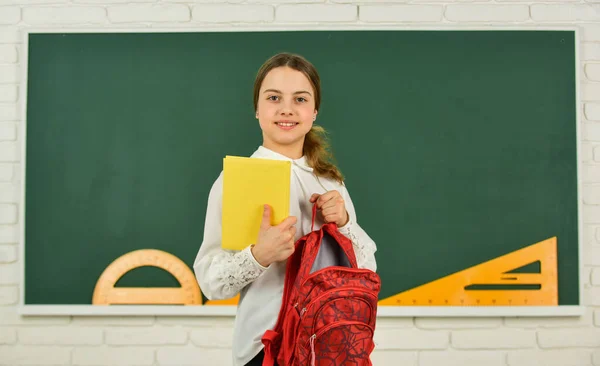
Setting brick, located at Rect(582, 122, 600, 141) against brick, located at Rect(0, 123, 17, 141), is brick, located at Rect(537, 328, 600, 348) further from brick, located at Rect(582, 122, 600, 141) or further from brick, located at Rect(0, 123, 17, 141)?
brick, located at Rect(0, 123, 17, 141)

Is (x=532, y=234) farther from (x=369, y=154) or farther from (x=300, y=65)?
(x=300, y=65)

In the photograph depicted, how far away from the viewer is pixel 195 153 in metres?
2.00

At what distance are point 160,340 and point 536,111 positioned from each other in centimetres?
166

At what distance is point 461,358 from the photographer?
1.95 meters

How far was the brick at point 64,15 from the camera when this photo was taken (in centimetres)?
203

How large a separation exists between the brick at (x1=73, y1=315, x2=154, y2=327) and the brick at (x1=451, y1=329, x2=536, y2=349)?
115 cm

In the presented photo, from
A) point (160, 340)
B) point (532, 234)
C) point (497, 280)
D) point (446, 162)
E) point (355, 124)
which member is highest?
point (355, 124)

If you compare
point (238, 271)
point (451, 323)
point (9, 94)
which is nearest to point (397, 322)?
point (451, 323)

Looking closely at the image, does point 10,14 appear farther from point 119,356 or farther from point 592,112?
point 592,112

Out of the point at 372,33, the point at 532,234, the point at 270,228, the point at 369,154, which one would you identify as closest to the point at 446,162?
the point at 369,154

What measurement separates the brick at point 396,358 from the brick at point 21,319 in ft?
3.86

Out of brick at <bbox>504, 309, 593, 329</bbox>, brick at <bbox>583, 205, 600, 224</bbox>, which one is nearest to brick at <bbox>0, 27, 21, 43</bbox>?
brick at <bbox>504, 309, 593, 329</bbox>

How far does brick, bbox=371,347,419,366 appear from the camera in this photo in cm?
195

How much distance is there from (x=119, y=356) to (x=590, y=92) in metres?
2.04
